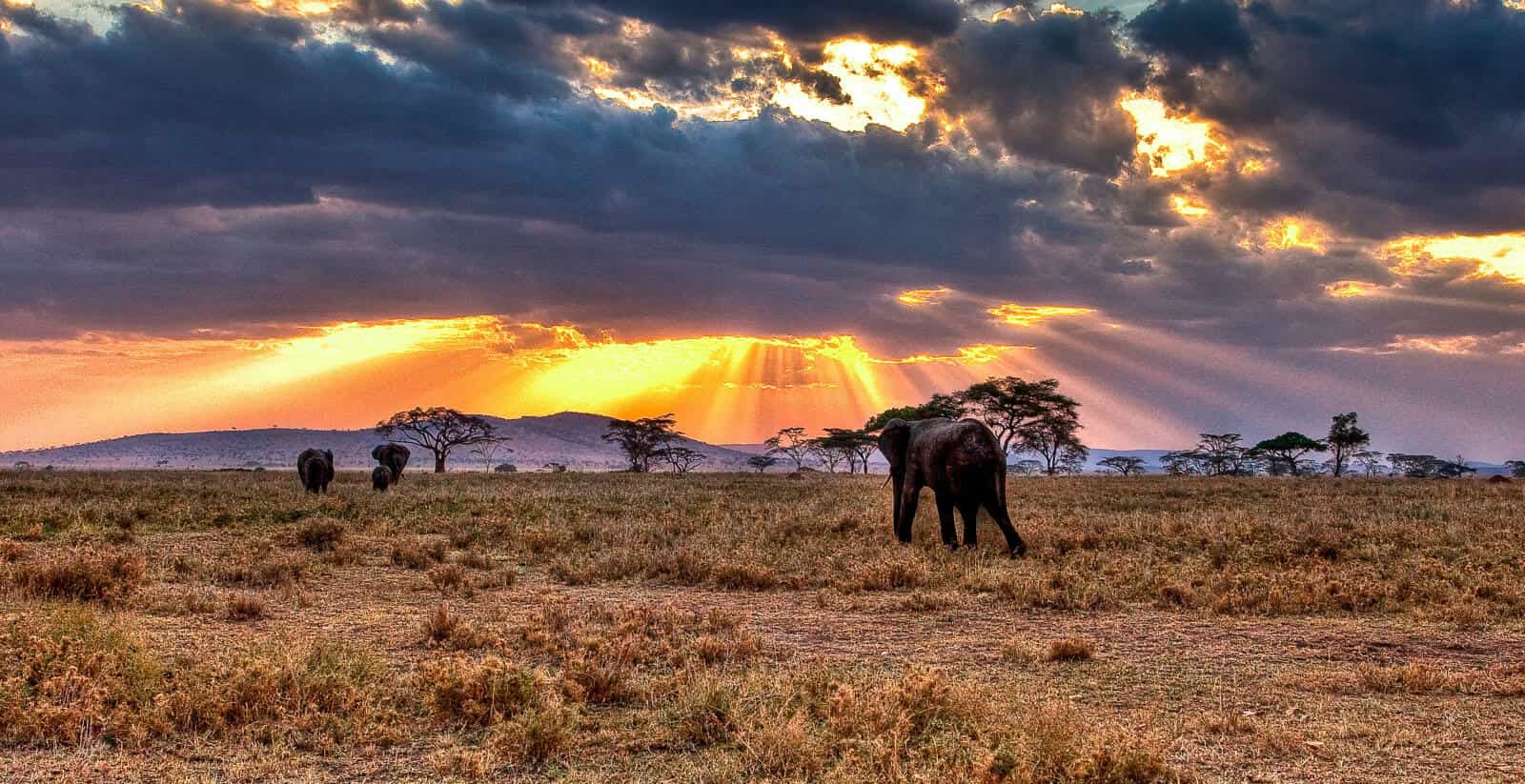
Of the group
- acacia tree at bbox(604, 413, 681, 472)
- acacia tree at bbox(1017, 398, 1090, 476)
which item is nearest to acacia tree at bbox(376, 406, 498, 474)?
acacia tree at bbox(604, 413, 681, 472)

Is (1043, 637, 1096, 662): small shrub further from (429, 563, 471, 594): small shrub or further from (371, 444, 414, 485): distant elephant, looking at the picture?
(371, 444, 414, 485): distant elephant

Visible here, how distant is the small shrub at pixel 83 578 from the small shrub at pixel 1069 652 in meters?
10.5

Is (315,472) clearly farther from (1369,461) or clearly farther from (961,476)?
(1369,461)

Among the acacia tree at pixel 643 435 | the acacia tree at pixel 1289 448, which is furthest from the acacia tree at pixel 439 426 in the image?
the acacia tree at pixel 1289 448

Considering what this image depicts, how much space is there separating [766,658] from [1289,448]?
104 m

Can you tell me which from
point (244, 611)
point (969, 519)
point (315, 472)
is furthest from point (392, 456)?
point (244, 611)

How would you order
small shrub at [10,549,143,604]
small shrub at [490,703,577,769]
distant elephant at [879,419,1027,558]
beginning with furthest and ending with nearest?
1. distant elephant at [879,419,1027,558]
2. small shrub at [10,549,143,604]
3. small shrub at [490,703,577,769]

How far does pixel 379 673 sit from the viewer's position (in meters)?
7.80

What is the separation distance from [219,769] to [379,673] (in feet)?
6.18

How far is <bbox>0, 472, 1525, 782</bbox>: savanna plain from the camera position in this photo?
20.0 ft

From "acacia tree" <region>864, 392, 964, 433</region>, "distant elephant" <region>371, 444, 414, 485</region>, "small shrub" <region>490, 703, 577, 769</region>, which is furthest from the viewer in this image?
"acacia tree" <region>864, 392, 964, 433</region>

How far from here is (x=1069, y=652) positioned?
29.0 ft

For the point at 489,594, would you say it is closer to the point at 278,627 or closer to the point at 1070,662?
the point at 278,627

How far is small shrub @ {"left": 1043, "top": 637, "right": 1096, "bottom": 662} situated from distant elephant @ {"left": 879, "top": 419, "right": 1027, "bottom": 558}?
7190 mm
